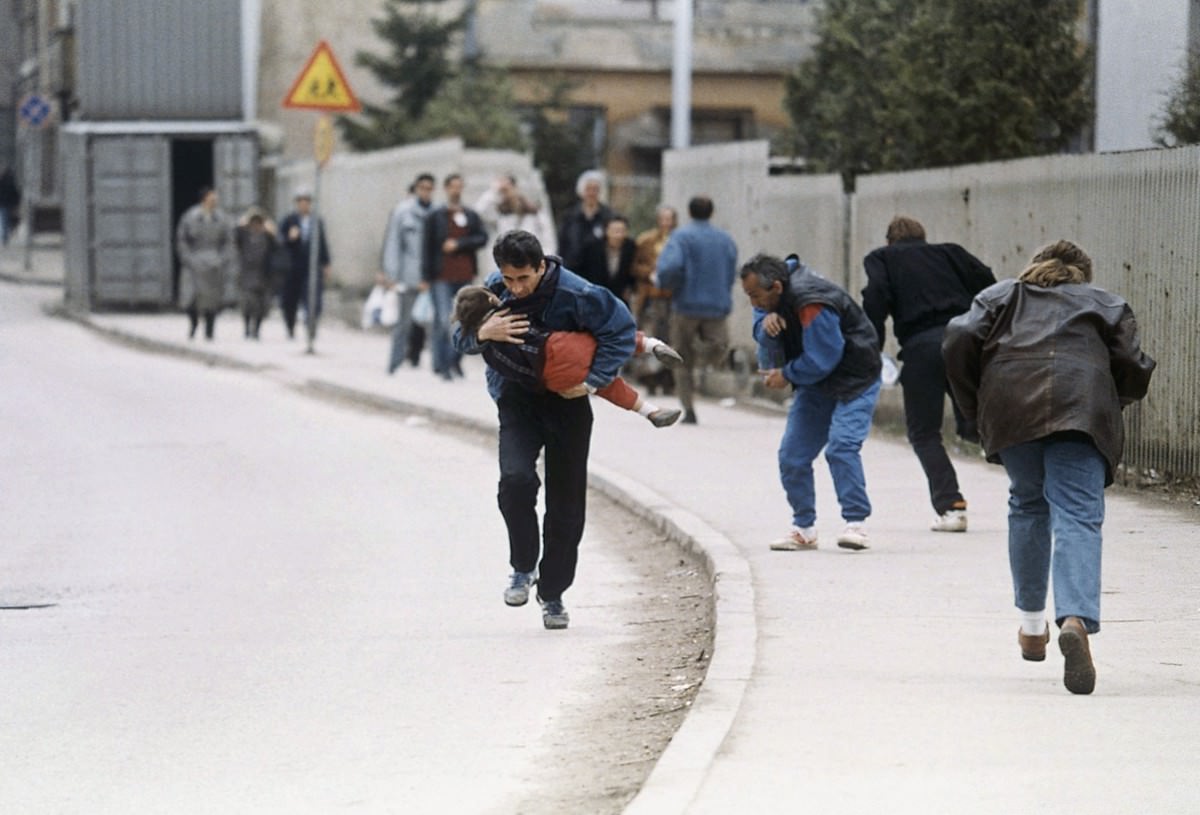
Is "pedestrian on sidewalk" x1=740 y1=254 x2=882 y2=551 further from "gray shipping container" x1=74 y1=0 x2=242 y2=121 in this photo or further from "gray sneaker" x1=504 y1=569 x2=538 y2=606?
"gray shipping container" x1=74 y1=0 x2=242 y2=121

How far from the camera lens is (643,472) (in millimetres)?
15398

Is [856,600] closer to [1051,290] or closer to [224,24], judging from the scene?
[1051,290]

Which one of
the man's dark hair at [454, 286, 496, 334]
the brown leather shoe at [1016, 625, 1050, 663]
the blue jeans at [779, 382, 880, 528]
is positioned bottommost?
the brown leather shoe at [1016, 625, 1050, 663]

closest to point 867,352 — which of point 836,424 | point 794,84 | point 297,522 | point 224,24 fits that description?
point 836,424

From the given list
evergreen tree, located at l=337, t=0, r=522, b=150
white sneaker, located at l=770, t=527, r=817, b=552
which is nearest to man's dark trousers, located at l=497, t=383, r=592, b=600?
white sneaker, located at l=770, t=527, r=817, b=552

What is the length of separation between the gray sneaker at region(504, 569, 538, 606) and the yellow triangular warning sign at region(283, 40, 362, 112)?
1427 centimetres

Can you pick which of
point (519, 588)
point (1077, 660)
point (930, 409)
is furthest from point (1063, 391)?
point (930, 409)

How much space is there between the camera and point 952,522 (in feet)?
40.5

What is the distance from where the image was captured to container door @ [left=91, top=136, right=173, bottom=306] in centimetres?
3553

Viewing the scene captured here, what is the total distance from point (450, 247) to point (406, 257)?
125 cm

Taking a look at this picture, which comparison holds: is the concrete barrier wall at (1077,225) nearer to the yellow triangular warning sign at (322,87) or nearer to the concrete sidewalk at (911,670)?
the concrete sidewalk at (911,670)

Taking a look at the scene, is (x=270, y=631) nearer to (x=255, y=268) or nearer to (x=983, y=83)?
(x=983, y=83)

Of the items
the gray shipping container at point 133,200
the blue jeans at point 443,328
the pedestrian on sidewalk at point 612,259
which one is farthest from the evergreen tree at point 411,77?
the pedestrian on sidewalk at point 612,259

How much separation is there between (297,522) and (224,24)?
2514cm
